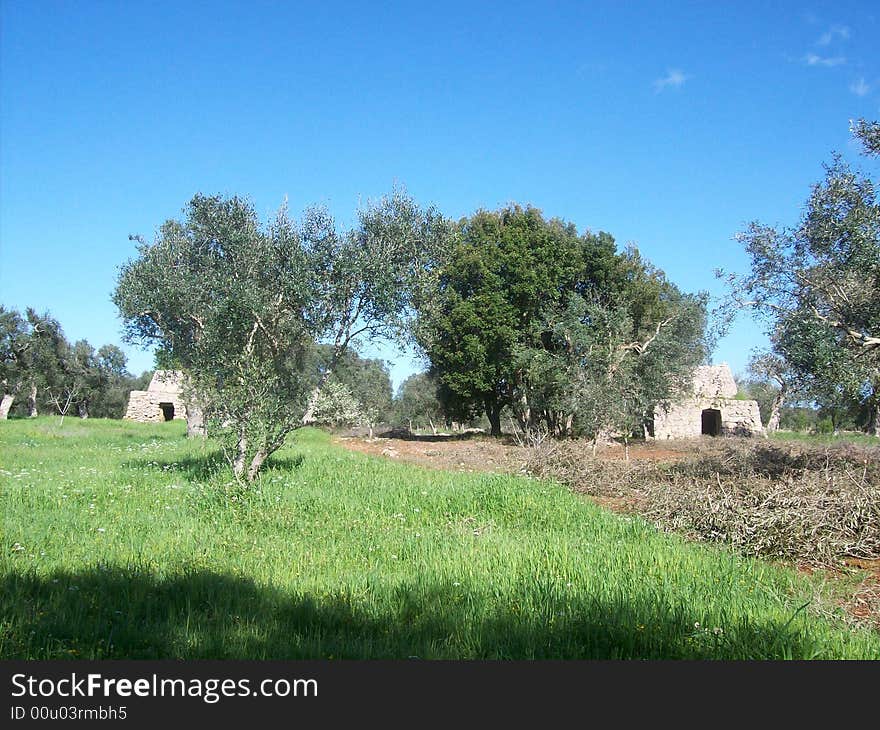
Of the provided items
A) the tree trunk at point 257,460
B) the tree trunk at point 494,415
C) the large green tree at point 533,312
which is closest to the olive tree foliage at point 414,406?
the tree trunk at point 494,415

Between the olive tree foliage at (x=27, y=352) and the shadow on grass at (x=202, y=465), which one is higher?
the olive tree foliage at (x=27, y=352)

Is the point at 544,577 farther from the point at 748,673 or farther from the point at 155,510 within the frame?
the point at 155,510

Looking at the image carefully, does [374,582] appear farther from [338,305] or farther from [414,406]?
[414,406]

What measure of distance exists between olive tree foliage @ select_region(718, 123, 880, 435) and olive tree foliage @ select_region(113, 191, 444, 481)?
779cm

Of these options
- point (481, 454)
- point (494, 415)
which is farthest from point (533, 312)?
point (481, 454)

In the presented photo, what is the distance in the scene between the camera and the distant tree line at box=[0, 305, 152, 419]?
4169 centimetres

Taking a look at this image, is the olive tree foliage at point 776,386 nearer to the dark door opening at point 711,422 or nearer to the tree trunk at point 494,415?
the dark door opening at point 711,422

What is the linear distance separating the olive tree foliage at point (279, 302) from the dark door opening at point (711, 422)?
29423 mm

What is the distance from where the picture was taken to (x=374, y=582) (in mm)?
6258

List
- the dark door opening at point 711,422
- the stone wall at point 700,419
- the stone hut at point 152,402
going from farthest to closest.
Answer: the stone hut at point 152,402, the dark door opening at point 711,422, the stone wall at point 700,419

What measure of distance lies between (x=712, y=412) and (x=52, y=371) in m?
46.1

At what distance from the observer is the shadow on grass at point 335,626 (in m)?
4.64

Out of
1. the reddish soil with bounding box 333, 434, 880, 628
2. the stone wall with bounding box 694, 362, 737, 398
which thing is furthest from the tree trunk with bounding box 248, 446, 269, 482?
the stone wall with bounding box 694, 362, 737, 398

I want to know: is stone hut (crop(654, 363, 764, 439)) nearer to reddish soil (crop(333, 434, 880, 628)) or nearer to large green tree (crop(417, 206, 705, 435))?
large green tree (crop(417, 206, 705, 435))
